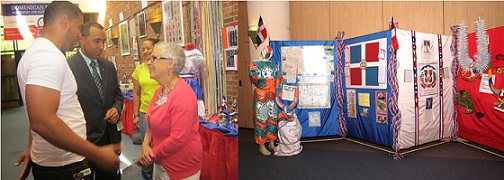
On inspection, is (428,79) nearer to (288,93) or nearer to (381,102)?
(381,102)

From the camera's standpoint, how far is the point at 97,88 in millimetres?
652

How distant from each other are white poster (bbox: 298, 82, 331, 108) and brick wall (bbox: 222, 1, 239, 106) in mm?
3318

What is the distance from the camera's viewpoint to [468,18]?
429 centimetres

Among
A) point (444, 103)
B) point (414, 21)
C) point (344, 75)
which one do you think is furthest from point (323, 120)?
point (414, 21)

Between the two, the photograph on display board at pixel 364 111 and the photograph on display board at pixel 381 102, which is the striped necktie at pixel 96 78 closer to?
the photograph on display board at pixel 381 102

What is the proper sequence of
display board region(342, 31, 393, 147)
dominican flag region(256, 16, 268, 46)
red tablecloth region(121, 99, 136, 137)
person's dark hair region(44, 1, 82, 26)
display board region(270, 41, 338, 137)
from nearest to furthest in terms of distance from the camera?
person's dark hair region(44, 1, 82, 26), red tablecloth region(121, 99, 136, 137), dominican flag region(256, 16, 268, 46), display board region(342, 31, 393, 147), display board region(270, 41, 338, 137)

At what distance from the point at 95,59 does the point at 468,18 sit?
194 inches

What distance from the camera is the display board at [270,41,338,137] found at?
4.20 meters

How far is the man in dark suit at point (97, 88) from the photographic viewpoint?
62 cm

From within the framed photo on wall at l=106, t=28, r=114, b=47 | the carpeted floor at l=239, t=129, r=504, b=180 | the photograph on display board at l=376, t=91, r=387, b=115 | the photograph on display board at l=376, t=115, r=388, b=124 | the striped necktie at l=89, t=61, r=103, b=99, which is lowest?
the carpeted floor at l=239, t=129, r=504, b=180

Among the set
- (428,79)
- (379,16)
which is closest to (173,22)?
(428,79)

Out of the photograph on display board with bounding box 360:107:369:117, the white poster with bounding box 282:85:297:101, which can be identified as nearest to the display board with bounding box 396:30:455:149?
the photograph on display board with bounding box 360:107:369:117

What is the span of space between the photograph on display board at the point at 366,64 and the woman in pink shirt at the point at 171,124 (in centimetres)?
317

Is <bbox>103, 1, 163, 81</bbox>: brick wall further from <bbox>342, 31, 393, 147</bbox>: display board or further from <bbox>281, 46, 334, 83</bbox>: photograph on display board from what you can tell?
<bbox>281, 46, 334, 83</bbox>: photograph on display board
